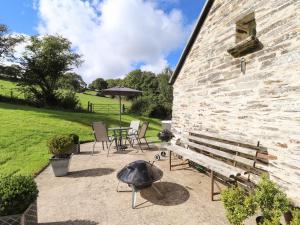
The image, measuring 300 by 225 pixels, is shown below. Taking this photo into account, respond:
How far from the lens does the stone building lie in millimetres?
4031

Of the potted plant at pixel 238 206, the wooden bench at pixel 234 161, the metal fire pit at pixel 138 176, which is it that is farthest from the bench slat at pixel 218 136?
the metal fire pit at pixel 138 176

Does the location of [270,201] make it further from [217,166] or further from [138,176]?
[138,176]

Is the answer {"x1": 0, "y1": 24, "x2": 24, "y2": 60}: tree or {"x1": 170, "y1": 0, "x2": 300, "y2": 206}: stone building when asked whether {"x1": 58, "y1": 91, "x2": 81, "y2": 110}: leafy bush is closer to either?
{"x1": 0, "y1": 24, "x2": 24, "y2": 60}: tree

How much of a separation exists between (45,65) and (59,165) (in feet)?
72.9

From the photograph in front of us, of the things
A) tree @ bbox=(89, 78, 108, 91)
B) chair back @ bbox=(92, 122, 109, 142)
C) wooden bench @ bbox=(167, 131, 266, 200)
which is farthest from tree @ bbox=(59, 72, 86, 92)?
tree @ bbox=(89, 78, 108, 91)

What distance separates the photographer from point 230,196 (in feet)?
11.0

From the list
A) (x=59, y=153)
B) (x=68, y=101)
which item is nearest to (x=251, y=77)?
(x=59, y=153)

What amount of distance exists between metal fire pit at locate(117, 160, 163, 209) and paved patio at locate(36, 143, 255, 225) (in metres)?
0.34

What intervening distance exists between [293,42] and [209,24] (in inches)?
128

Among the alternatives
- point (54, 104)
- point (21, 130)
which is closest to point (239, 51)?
point (21, 130)

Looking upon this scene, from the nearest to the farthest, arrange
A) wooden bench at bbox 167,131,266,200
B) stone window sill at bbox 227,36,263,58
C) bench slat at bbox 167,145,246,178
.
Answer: bench slat at bbox 167,145,246,178, wooden bench at bbox 167,131,266,200, stone window sill at bbox 227,36,263,58

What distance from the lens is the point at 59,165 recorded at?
6.40 m

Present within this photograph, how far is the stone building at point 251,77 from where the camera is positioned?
4031 mm

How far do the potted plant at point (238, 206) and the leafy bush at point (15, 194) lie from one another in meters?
2.87
